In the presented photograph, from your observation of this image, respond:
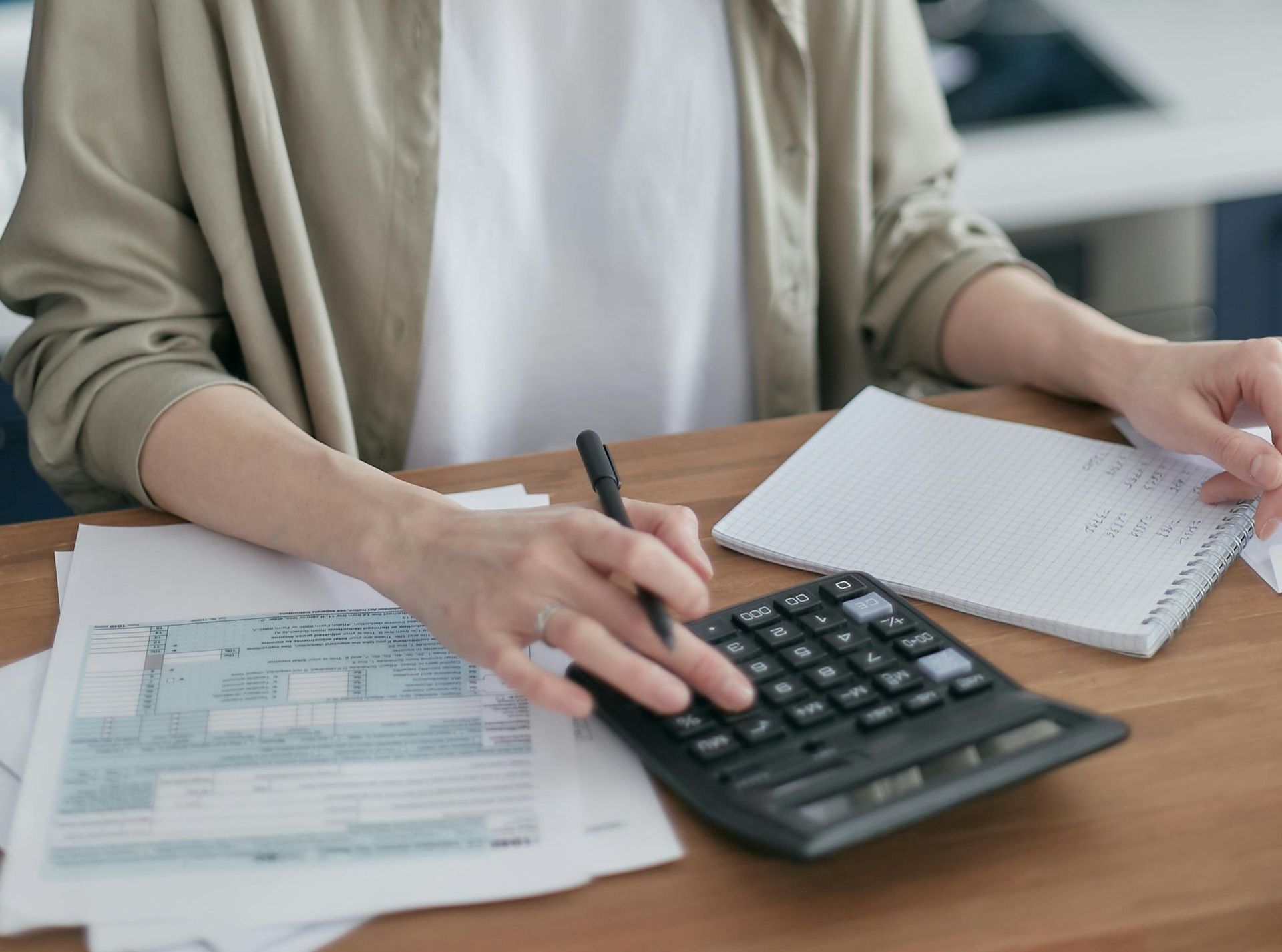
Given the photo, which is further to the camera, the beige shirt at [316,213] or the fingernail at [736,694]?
the beige shirt at [316,213]

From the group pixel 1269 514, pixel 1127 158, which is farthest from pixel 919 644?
pixel 1127 158

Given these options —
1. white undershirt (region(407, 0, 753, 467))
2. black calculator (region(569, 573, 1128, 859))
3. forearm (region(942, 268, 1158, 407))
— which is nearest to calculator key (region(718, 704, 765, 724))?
black calculator (region(569, 573, 1128, 859))

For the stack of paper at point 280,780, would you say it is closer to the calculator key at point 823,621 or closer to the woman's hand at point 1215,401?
the calculator key at point 823,621

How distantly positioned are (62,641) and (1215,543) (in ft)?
1.94

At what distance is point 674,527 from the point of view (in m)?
0.59

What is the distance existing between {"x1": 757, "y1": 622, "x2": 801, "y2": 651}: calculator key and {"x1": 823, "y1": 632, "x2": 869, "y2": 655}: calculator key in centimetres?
1

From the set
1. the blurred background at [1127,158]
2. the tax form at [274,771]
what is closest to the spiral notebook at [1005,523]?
the tax form at [274,771]

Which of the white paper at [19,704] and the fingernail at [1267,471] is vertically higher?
the fingernail at [1267,471]

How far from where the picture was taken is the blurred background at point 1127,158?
4.88 feet

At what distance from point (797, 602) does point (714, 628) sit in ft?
0.14

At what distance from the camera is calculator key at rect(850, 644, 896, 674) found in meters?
0.54

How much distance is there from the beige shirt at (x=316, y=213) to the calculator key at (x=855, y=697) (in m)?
0.46

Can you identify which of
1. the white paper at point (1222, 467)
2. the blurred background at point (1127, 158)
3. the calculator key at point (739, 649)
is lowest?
the blurred background at point (1127, 158)

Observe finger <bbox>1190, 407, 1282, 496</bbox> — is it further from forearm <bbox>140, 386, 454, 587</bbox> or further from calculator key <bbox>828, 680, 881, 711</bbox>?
forearm <bbox>140, 386, 454, 587</bbox>
